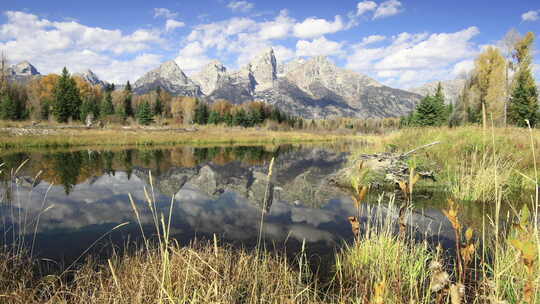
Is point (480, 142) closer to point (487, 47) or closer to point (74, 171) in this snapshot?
point (74, 171)

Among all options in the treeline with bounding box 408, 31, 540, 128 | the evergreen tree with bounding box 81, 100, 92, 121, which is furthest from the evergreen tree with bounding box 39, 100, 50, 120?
the treeline with bounding box 408, 31, 540, 128

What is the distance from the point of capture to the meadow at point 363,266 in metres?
1.54

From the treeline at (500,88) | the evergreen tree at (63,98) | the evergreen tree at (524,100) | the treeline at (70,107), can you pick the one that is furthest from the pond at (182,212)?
the evergreen tree at (63,98)

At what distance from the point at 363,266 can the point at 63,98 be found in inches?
2226

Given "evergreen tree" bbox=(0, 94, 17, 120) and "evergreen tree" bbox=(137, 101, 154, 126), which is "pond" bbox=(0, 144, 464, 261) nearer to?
"evergreen tree" bbox=(0, 94, 17, 120)

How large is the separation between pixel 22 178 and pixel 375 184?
11.8 metres

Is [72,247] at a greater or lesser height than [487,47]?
lesser

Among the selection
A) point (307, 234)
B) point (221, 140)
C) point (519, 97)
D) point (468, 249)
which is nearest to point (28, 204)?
point (307, 234)

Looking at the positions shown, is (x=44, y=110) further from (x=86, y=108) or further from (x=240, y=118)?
(x=240, y=118)

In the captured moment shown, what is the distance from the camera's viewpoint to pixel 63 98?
46.6 meters

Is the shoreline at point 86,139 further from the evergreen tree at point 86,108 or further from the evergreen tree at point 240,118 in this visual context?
the evergreen tree at point 240,118

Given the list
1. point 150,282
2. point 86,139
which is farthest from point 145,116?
point 150,282

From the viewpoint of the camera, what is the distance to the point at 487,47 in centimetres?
3812

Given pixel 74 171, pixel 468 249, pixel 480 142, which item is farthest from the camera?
pixel 74 171
